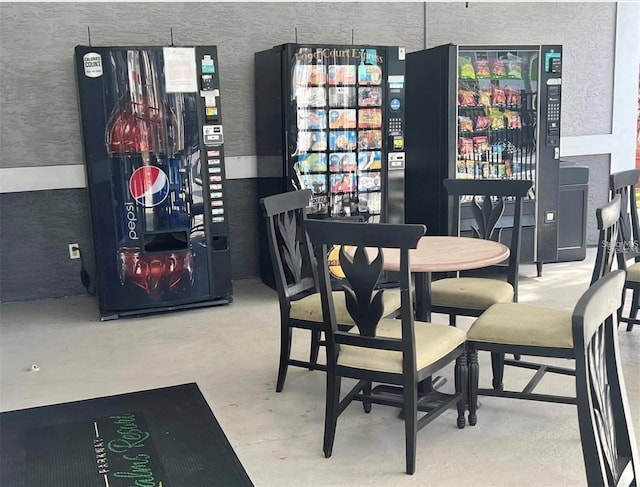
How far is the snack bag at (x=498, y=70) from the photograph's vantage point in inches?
215

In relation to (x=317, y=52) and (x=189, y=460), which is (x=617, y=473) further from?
(x=317, y=52)

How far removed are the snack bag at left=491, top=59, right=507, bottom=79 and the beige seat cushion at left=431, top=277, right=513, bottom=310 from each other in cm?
237

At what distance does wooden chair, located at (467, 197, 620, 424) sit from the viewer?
2.76 m

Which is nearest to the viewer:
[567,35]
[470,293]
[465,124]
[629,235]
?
[470,293]

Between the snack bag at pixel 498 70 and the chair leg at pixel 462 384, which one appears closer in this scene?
the chair leg at pixel 462 384

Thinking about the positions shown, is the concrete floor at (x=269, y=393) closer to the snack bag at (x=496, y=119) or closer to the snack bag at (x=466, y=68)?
the snack bag at (x=496, y=119)

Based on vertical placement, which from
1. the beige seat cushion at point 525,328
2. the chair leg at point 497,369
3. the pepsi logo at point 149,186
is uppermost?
the pepsi logo at point 149,186

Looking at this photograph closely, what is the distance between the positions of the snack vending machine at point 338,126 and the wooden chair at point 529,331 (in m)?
2.30

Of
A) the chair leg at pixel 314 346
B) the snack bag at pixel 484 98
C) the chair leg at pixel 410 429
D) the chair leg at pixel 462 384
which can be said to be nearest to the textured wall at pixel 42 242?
the chair leg at pixel 314 346

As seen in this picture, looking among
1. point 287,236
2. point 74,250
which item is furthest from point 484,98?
point 74,250

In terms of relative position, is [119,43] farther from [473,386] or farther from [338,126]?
[473,386]

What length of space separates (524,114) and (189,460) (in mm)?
3968

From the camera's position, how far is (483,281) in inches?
147

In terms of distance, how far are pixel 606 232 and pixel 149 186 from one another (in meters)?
3.02
